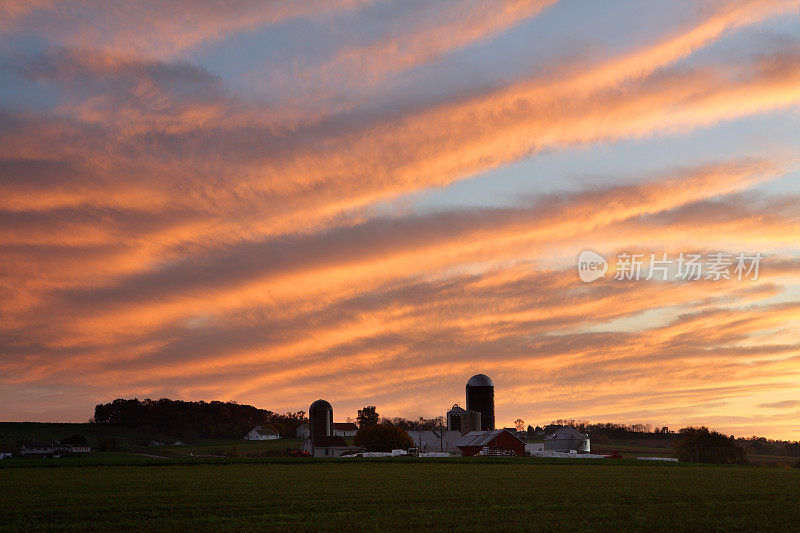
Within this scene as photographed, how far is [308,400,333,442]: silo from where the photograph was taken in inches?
6403

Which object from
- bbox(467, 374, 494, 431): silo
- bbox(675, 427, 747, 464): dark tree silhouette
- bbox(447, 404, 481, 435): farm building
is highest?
bbox(467, 374, 494, 431): silo

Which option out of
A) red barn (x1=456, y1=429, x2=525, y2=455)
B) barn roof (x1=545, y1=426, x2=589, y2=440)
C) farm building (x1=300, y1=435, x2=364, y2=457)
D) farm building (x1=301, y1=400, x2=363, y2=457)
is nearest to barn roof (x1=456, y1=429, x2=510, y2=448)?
red barn (x1=456, y1=429, x2=525, y2=455)

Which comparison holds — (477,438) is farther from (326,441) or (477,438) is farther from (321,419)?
(321,419)

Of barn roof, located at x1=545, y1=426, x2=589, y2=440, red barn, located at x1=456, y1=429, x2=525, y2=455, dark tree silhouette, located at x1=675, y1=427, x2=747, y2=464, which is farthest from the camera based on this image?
barn roof, located at x1=545, y1=426, x2=589, y2=440

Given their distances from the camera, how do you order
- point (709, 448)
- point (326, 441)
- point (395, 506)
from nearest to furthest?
point (395, 506) < point (709, 448) < point (326, 441)

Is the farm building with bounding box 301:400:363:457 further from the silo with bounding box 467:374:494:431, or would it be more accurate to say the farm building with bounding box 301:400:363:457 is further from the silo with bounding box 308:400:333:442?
the silo with bounding box 467:374:494:431

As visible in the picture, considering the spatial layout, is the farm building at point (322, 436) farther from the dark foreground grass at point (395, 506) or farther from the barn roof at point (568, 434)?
the dark foreground grass at point (395, 506)

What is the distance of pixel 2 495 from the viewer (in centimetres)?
3719

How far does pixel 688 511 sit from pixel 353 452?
117 m

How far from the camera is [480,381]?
16450cm

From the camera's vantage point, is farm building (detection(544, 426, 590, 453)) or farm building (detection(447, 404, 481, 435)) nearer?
farm building (detection(544, 426, 590, 453))

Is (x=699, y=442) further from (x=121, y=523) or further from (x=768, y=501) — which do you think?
(x=121, y=523)

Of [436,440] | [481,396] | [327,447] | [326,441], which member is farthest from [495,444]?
[326,441]

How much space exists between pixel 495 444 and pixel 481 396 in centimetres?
2874
